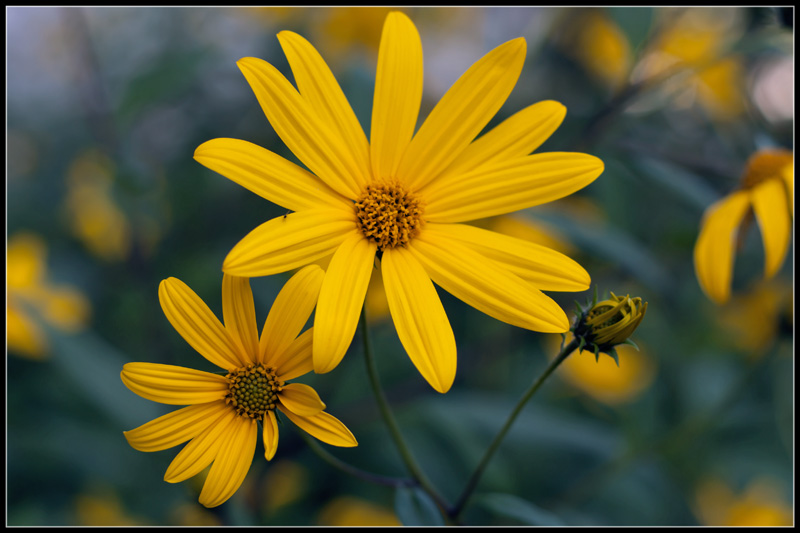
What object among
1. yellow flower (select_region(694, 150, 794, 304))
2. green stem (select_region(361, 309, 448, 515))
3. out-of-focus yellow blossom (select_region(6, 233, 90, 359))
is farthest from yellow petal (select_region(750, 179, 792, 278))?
out-of-focus yellow blossom (select_region(6, 233, 90, 359))

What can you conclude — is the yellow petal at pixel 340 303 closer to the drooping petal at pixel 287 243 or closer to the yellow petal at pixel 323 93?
the drooping petal at pixel 287 243

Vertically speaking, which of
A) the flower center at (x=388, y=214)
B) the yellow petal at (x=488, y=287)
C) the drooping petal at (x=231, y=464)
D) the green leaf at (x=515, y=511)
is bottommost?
the green leaf at (x=515, y=511)

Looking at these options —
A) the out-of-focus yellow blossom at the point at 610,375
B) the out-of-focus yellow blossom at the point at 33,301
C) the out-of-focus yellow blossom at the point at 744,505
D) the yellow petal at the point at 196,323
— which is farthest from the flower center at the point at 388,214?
the out-of-focus yellow blossom at the point at 744,505

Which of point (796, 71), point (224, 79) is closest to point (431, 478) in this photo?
point (796, 71)

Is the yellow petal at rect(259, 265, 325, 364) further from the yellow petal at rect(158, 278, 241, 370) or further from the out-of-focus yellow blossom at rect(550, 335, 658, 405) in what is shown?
the out-of-focus yellow blossom at rect(550, 335, 658, 405)

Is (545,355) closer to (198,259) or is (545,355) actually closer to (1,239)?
(198,259)

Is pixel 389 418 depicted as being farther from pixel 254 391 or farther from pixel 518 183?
pixel 518 183
